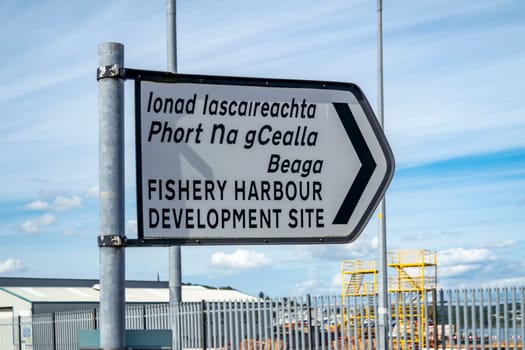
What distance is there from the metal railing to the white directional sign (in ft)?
28.0

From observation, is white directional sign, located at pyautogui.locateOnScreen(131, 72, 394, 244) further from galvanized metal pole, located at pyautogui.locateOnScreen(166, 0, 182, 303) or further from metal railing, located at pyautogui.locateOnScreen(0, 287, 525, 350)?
galvanized metal pole, located at pyautogui.locateOnScreen(166, 0, 182, 303)

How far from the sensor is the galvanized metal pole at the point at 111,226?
103 inches

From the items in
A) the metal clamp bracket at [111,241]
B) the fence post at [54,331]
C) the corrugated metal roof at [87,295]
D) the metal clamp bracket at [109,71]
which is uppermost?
the metal clamp bracket at [109,71]

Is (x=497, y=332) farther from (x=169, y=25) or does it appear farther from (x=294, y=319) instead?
(x=169, y=25)

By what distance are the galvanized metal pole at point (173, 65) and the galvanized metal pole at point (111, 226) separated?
40.1 feet

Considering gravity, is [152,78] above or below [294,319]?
above

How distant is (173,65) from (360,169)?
1219 centimetres

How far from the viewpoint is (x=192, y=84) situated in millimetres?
2879

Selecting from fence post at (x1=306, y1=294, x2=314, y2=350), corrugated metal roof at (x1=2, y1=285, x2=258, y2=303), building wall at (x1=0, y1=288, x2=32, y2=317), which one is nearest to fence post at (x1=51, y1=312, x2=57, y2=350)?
fence post at (x1=306, y1=294, x2=314, y2=350)

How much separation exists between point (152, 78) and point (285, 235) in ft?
2.15

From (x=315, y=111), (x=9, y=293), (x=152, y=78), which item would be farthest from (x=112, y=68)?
(x=9, y=293)

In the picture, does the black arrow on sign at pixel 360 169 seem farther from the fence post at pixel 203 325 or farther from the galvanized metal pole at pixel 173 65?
the fence post at pixel 203 325

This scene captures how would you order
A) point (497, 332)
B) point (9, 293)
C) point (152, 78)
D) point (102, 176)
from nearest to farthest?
1. point (102, 176)
2. point (152, 78)
3. point (497, 332)
4. point (9, 293)

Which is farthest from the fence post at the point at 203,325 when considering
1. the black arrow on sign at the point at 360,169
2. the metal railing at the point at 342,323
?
the black arrow on sign at the point at 360,169
